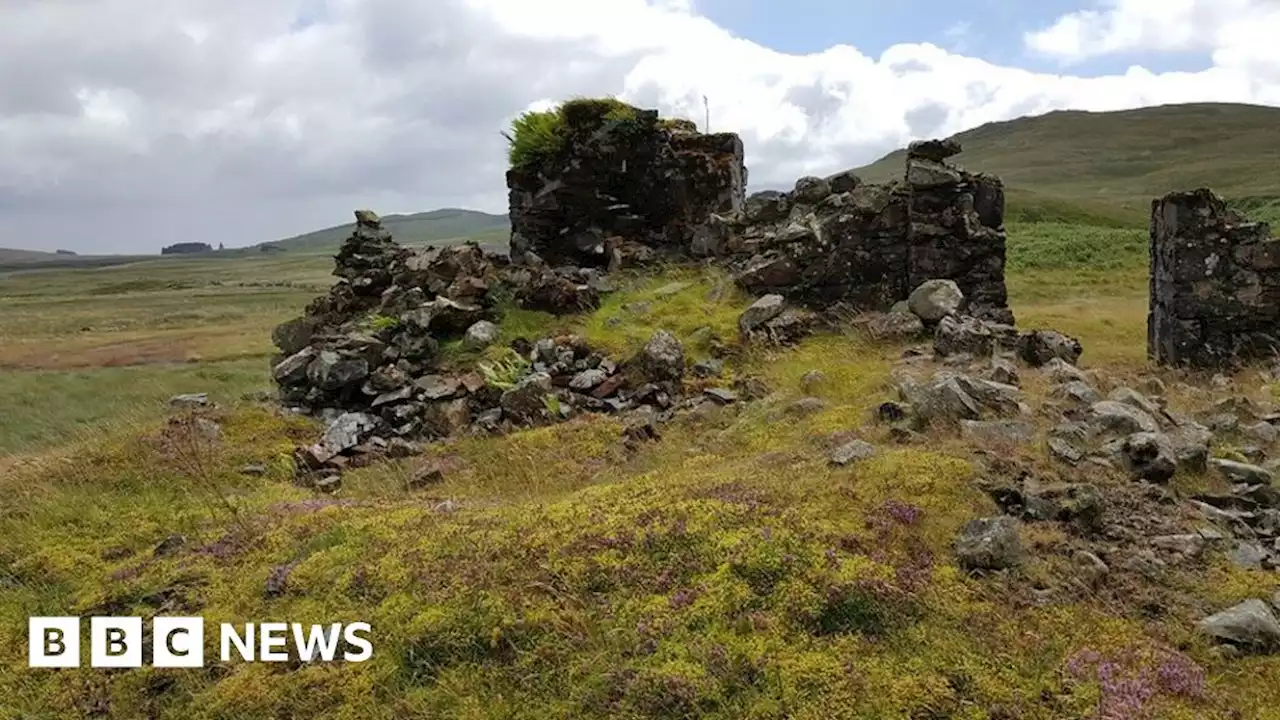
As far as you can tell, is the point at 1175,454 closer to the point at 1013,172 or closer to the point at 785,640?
the point at 785,640

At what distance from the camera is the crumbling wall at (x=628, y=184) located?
18531 mm

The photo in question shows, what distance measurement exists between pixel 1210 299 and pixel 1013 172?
162 meters

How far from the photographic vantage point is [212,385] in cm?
3497

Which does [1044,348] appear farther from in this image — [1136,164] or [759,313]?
[1136,164]

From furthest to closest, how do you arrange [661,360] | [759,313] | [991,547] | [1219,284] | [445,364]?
[1219,284], [759,313], [445,364], [661,360], [991,547]

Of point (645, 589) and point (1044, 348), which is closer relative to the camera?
point (645, 589)

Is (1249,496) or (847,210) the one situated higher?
(847,210)

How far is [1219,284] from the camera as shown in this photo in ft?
48.8

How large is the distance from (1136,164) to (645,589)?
17560cm

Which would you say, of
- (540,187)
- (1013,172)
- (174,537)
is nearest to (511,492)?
(174,537)

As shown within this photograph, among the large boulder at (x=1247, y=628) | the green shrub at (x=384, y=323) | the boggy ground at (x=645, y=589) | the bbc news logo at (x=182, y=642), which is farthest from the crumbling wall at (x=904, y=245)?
the bbc news logo at (x=182, y=642)

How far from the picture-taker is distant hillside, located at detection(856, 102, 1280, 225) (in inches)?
3292

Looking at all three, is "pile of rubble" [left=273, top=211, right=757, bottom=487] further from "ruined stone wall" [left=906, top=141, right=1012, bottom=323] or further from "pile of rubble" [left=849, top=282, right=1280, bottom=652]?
"pile of rubble" [left=849, top=282, right=1280, bottom=652]

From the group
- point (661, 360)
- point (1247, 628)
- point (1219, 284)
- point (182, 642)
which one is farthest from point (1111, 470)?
point (1219, 284)
